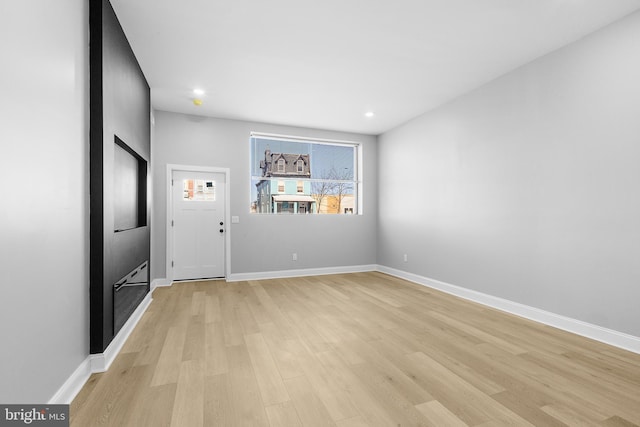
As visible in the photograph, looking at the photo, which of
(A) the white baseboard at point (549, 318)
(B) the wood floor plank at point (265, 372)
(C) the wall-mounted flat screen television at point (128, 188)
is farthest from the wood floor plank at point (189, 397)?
(A) the white baseboard at point (549, 318)

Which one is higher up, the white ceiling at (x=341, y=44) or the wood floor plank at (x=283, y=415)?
the white ceiling at (x=341, y=44)

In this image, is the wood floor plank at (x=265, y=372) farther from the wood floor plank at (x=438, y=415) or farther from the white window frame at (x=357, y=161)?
the white window frame at (x=357, y=161)

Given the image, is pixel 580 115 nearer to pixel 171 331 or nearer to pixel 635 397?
pixel 635 397

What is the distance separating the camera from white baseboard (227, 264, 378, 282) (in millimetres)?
5258

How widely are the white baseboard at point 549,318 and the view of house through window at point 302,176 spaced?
2.45 m

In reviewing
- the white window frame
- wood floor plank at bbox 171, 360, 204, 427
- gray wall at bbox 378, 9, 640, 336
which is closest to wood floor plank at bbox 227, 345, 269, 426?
wood floor plank at bbox 171, 360, 204, 427

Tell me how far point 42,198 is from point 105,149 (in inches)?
33.2

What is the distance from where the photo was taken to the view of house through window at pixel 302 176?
559 centimetres

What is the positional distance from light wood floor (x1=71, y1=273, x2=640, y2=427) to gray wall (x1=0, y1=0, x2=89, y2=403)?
455 millimetres

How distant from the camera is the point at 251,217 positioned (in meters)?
5.39

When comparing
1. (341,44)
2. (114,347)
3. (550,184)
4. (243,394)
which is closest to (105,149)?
(114,347)

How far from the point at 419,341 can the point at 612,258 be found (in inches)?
75.0

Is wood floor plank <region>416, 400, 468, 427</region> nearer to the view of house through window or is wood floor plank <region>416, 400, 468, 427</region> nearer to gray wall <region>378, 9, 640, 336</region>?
gray wall <region>378, 9, 640, 336</region>

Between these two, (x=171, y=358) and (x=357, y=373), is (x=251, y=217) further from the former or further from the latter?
(x=357, y=373)
